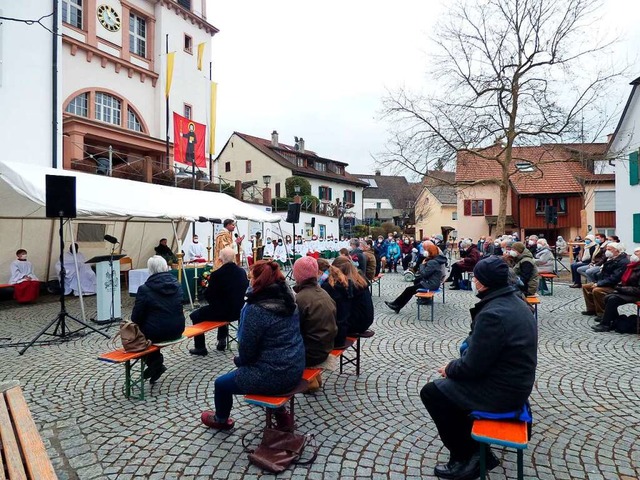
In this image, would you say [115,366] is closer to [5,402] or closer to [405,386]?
[5,402]

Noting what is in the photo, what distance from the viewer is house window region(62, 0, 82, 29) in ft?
62.7

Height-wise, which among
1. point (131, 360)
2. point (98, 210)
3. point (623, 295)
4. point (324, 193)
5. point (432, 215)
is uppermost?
point (324, 193)

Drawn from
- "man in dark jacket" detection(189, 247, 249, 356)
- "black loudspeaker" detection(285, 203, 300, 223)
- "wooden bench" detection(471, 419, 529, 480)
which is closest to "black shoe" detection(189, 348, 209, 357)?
"man in dark jacket" detection(189, 247, 249, 356)

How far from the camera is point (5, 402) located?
10.7 feet

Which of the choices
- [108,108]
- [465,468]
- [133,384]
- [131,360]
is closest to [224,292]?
[131,360]

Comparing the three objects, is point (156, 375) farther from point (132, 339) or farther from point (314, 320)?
point (314, 320)

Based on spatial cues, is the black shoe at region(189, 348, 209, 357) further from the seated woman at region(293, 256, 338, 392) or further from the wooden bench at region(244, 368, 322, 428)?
the wooden bench at region(244, 368, 322, 428)

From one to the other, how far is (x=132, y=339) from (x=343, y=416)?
2379 mm

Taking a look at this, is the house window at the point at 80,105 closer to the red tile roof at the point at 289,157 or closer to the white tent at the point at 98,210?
the white tent at the point at 98,210

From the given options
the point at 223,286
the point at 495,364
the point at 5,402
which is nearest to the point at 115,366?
the point at 223,286

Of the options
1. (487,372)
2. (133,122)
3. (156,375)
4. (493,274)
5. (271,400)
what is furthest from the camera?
(133,122)

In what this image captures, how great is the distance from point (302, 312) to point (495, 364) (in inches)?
66.9

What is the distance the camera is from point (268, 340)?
319 cm

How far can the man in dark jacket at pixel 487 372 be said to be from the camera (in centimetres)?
274
